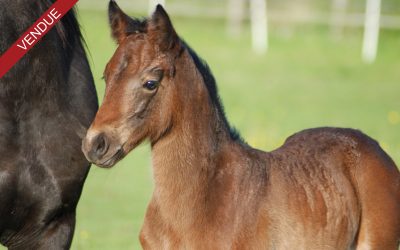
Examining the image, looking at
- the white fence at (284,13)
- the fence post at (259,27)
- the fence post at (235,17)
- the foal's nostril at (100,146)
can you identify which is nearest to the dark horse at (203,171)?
the foal's nostril at (100,146)

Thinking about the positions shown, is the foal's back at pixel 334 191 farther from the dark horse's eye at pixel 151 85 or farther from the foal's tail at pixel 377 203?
the dark horse's eye at pixel 151 85

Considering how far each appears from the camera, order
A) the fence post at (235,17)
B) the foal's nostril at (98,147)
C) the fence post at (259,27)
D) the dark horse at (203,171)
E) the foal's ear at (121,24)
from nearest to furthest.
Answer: the foal's nostril at (98,147), the dark horse at (203,171), the foal's ear at (121,24), the fence post at (259,27), the fence post at (235,17)

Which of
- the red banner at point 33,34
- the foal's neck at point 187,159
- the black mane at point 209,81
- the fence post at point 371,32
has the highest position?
the red banner at point 33,34

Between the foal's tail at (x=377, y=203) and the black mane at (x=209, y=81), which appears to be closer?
the black mane at (x=209, y=81)

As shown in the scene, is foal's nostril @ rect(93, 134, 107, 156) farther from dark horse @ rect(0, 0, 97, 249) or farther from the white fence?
the white fence

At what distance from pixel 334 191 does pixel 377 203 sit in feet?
0.86

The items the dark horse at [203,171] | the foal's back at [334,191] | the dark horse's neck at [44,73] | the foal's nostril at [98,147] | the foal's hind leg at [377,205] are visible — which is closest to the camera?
the foal's nostril at [98,147]

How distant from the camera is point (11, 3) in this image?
4.28m

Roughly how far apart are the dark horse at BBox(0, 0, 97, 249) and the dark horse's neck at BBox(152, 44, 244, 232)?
0.45 metres

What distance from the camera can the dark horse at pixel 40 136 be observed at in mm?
4066

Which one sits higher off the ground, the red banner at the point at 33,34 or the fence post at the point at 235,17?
the red banner at the point at 33,34

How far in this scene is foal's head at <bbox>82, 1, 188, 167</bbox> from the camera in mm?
3742

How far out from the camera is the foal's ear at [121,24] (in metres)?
4.03

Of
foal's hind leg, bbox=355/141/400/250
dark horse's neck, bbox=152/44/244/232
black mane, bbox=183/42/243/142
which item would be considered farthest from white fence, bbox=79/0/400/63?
dark horse's neck, bbox=152/44/244/232
